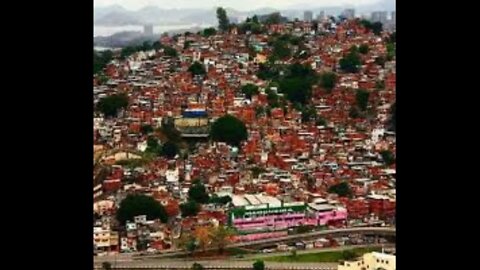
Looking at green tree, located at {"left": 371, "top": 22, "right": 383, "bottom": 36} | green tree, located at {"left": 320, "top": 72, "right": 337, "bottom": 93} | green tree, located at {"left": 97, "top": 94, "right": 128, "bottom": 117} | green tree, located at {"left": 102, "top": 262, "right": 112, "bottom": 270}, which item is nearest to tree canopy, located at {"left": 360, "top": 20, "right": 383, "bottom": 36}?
green tree, located at {"left": 371, "top": 22, "right": 383, "bottom": 36}

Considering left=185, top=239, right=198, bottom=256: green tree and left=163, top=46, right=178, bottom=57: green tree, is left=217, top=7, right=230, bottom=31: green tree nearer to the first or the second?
left=163, top=46, right=178, bottom=57: green tree

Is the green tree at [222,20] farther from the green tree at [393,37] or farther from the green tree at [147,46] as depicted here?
the green tree at [393,37]

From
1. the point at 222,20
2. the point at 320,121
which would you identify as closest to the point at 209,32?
the point at 222,20

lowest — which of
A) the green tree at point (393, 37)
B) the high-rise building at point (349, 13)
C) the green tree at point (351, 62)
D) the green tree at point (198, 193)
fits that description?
the green tree at point (198, 193)

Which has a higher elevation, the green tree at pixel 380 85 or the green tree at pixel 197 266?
the green tree at pixel 380 85

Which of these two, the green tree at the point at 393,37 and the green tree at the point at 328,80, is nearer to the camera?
the green tree at the point at 393,37

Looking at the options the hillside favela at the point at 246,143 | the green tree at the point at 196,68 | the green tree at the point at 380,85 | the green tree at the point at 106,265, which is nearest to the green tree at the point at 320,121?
the hillside favela at the point at 246,143

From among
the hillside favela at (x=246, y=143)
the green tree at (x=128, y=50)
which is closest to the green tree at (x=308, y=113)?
the hillside favela at (x=246, y=143)
